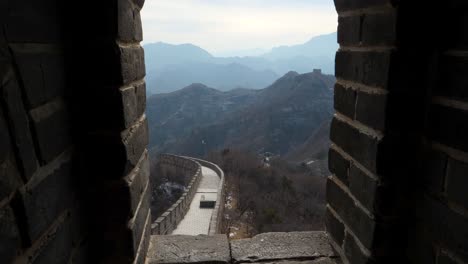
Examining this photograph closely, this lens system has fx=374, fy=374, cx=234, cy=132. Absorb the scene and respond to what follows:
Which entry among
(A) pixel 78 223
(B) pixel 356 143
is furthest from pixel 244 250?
(A) pixel 78 223

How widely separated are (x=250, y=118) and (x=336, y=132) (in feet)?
216

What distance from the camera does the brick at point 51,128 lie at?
97cm

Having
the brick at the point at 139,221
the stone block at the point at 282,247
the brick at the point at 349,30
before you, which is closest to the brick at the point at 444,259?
the stone block at the point at 282,247

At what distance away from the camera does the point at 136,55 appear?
1520mm

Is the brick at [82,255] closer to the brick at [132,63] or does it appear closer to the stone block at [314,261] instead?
the brick at [132,63]

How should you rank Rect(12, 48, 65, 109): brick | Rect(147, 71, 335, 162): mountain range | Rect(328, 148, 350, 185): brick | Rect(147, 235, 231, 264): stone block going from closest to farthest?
Rect(12, 48, 65, 109): brick, Rect(328, 148, 350, 185): brick, Rect(147, 235, 231, 264): stone block, Rect(147, 71, 335, 162): mountain range

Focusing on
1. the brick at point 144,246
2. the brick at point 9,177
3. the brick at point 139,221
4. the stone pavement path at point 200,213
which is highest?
the brick at point 9,177

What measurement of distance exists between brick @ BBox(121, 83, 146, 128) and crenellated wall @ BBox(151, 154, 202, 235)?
10.0m

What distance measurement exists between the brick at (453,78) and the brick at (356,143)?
27 cm

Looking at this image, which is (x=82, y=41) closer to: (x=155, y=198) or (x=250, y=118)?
(x=155, y=198)

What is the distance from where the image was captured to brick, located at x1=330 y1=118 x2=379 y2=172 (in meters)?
1.37

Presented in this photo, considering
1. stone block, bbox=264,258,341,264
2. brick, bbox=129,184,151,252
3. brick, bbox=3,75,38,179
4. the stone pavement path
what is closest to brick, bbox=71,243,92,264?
brick, bbox=129,184,151,252

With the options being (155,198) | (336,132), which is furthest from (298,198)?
(336,132)

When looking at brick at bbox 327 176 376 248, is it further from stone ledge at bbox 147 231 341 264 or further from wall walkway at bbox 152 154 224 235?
wall walkway at bbox 152 154 224 235
